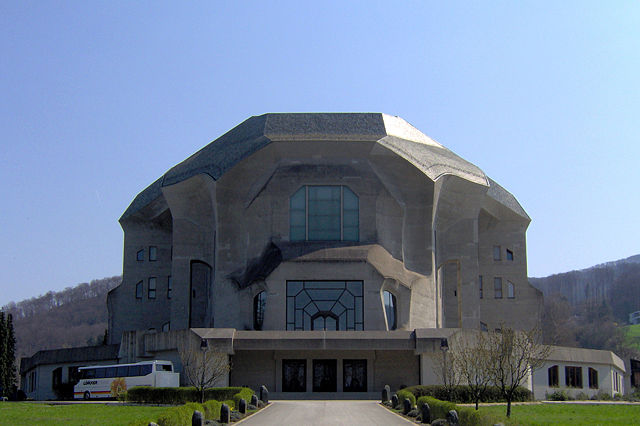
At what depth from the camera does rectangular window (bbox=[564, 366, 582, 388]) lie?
49.8 metres

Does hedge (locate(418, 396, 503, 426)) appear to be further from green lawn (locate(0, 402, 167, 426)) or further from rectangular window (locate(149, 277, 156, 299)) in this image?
rectangular window (locate(149, 277, 156, 299))

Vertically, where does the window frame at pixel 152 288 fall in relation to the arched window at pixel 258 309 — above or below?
above

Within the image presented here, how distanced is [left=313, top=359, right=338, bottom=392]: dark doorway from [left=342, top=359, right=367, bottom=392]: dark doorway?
0.51 metres

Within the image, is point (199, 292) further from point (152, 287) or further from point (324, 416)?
point (324, 416)

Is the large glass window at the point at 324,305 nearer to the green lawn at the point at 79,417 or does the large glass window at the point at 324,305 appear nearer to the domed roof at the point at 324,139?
the domed roof at the point at 324,139

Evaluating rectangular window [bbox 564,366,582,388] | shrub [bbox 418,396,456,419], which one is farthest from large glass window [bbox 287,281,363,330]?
shrub [bbox 418,396,456,419]

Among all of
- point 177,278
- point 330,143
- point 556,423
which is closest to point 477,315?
point 330,143

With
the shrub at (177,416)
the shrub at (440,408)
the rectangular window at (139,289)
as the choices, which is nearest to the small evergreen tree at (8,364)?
the rectangular window at (139,289)

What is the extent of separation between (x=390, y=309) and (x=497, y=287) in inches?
747

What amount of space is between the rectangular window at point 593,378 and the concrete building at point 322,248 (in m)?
8.67

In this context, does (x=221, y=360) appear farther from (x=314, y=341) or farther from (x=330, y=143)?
(x=330, y=143)

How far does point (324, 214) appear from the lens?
51.2m

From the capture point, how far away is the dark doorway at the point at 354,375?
1790 inches

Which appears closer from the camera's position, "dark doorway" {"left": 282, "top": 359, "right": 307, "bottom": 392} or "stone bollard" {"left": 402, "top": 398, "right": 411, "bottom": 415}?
"stone bollard" {"left": 402, "top": 398, "right": 411, "bottom": 415}
